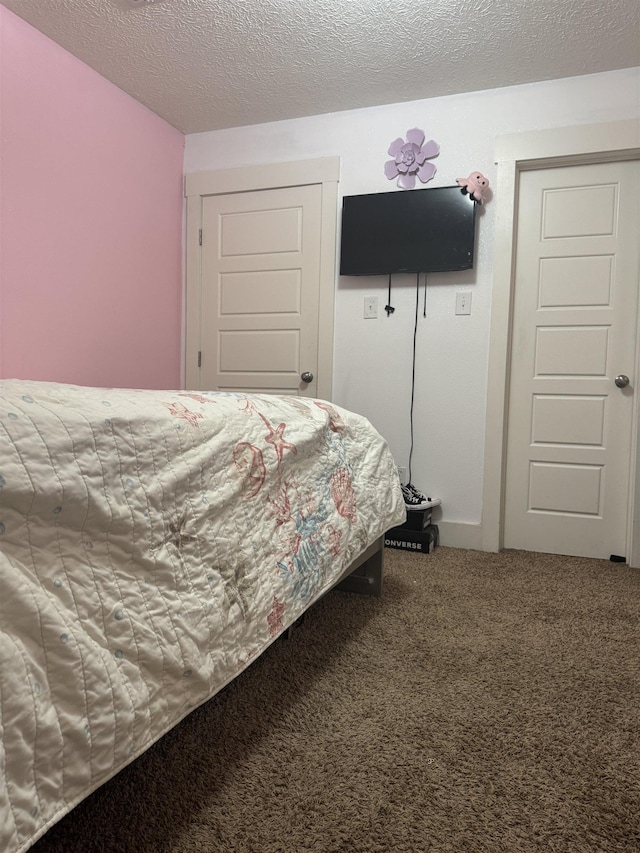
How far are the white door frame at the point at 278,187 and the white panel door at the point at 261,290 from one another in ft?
0.12

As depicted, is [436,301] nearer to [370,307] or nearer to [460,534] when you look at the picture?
[370,307]

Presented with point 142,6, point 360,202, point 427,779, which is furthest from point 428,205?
point 427,779

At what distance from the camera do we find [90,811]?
0.94m

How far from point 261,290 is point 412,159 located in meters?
1.04

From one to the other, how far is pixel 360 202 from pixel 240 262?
0.76 m

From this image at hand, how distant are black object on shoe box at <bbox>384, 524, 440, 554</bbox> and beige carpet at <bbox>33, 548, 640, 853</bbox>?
0.79m

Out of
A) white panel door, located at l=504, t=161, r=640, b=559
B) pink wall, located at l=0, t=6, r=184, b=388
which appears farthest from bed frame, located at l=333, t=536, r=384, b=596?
pink wall, located at l=0, t=6, r=184, b=388

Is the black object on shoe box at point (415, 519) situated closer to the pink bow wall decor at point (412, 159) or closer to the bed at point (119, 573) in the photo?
the bed at point (119, 573)

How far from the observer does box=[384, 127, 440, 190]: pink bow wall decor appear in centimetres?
279

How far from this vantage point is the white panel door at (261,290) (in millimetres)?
3062

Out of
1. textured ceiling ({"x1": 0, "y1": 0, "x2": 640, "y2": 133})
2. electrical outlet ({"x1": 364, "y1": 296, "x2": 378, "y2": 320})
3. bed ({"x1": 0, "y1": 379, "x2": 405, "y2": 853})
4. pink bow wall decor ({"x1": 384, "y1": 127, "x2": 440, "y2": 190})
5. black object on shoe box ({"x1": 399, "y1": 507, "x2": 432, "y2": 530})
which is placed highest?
textured ceiling ({"x1": 0, "y1": 0, "x2": 640, "y2": 133})

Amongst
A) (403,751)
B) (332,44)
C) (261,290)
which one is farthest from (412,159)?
(403,751)

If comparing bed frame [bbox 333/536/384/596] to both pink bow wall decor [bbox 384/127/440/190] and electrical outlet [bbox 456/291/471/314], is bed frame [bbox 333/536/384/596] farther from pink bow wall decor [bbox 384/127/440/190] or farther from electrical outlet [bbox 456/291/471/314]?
pink bow wall decor [bbox 384/127/440/190]

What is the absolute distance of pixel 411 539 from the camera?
2678 mm
